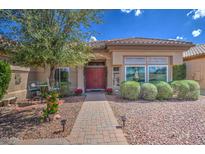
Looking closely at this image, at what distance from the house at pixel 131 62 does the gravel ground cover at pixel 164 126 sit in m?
6.36

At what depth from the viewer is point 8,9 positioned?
251 inches

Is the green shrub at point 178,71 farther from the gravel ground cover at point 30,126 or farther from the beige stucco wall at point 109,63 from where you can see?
the gravel ground cover at point 30,126

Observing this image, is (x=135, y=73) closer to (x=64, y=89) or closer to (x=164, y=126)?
(x=64, y=89)

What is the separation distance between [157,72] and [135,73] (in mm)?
1899

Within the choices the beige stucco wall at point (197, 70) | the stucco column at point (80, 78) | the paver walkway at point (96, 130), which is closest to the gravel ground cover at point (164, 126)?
the paver walkway at point (96, 130)

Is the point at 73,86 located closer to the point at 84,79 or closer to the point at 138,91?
the point at 84,79

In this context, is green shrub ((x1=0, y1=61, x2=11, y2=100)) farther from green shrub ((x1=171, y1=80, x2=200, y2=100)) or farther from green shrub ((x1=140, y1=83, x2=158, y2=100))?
green shrub ((x1=171, y1=80, x2=200, y2=100))

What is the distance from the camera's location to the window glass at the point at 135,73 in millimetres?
14820

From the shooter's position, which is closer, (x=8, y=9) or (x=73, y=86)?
(x=8, y=9)

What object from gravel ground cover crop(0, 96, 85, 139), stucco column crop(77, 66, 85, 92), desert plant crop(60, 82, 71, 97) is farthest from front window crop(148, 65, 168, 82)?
gravel ground cover crop(0, 96, 85, 139)

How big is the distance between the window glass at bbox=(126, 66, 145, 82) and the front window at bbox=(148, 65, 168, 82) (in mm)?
667

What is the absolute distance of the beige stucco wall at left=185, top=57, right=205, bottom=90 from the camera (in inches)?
651
